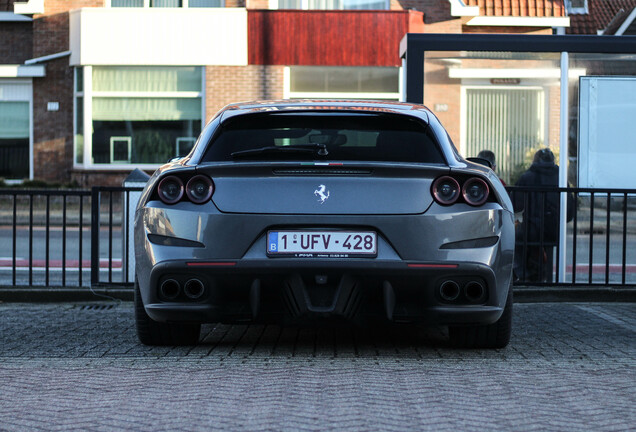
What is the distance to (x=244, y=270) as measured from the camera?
6.01 meters

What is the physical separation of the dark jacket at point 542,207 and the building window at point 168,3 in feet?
53.1

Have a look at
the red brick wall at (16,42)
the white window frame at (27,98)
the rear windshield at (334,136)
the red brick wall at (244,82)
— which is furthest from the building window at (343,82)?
the rear windshield at (334,136)

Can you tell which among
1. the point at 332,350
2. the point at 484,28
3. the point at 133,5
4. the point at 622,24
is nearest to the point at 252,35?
the point at 133,5

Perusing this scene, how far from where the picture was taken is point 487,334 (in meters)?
6.64

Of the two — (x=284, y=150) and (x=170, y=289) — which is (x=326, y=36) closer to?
(x=284, y=150)

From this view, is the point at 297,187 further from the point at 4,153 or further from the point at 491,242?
the point at 4,153

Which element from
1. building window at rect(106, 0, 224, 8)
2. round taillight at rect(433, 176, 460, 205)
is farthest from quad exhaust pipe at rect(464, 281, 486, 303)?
building window at rect(106, 0, 224, 8)

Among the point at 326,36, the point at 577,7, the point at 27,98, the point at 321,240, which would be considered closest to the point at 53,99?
the point at 27,98

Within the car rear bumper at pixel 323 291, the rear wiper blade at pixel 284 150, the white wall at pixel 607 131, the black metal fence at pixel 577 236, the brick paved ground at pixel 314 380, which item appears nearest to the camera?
the brick paved ground at pixel 314 380

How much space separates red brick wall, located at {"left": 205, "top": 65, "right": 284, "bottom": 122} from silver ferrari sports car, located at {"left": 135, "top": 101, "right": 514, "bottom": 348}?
19.9 m

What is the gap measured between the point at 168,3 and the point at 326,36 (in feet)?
12.8

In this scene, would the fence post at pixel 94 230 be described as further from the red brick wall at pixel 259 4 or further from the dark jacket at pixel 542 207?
the red brick wall at pixel 259 4

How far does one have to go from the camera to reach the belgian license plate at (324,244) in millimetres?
6008

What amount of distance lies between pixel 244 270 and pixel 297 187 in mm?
537
